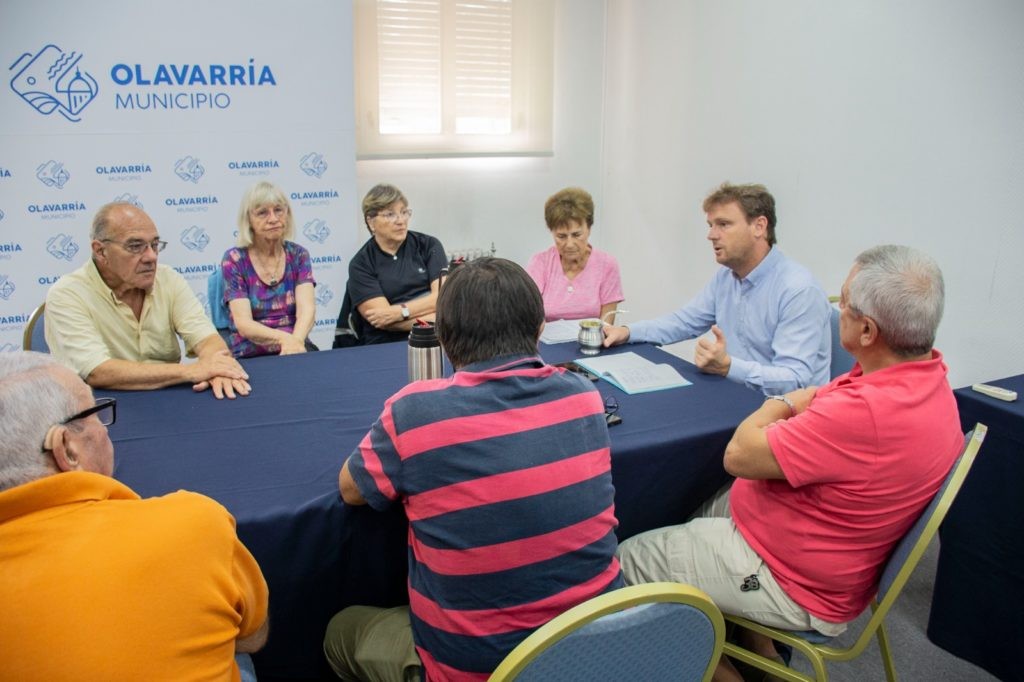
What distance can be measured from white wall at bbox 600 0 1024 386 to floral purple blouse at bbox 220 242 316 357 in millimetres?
2297

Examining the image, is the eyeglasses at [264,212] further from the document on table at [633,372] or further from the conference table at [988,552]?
the conference table at [988,552]

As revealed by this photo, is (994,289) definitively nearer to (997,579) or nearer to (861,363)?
(997,579)

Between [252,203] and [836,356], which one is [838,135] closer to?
[836,356]

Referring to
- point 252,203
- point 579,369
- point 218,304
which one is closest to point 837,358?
point 579,369

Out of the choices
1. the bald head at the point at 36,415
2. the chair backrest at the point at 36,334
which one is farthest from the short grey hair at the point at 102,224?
the bald head at the point at 36,415

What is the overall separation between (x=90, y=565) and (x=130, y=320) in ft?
5.30

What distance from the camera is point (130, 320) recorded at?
7.62 feet

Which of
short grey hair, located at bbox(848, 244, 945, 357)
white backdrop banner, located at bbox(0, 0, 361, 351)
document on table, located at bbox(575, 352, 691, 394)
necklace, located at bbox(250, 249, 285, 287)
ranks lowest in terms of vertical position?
document on table, located at bbox(575, 352, 691, 394)

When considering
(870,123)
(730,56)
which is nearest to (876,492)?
(870,123)

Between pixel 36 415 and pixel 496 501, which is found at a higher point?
pixel 36 415

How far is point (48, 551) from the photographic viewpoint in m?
0.91

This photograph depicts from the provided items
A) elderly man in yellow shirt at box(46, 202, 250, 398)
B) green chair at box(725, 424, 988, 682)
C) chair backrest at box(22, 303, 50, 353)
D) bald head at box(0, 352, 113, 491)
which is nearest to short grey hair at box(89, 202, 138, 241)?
elderly man in yellow shirt at box(46, 202, 250, 398)

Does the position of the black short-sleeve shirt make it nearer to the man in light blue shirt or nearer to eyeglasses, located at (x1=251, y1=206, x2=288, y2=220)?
eyeglasses, located at (x1=251, y1=206, x2=288, y2=220)

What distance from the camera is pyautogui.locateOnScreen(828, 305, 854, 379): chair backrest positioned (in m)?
2.40
